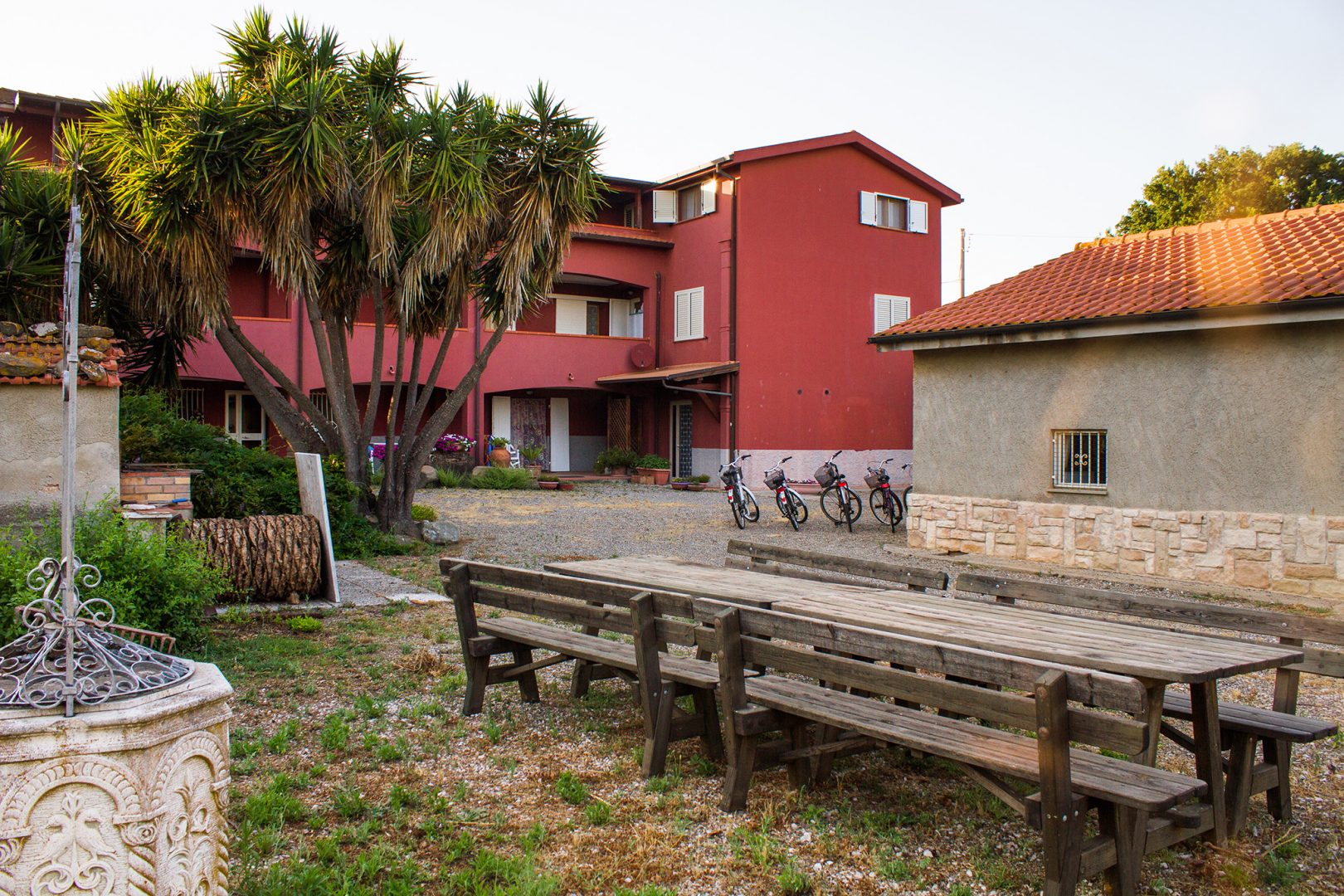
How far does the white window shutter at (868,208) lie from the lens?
25.2 meters

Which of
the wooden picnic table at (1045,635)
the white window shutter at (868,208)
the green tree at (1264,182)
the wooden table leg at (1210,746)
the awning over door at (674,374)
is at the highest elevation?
the green tree at (1264,182)

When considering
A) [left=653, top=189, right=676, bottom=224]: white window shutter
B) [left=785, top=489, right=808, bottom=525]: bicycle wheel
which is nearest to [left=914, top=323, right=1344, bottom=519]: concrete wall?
[left=785, top=489, right=808, bottom=525]: bicycle wheel

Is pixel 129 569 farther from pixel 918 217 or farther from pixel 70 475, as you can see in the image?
pixel 918 217

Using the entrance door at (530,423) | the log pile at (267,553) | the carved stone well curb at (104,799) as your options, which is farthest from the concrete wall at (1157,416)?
the entrance door at (530,423)

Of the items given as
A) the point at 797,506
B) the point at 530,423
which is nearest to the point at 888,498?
the point at 797,506

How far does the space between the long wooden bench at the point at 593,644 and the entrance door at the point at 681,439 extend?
64.3 feet

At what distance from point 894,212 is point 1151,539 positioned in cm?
1688

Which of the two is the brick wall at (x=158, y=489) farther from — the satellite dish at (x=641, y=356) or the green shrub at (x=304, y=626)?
the satellite dish at (x=641, y=356)

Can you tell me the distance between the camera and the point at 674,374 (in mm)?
23281

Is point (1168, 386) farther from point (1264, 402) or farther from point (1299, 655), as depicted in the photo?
point (1299, 655)

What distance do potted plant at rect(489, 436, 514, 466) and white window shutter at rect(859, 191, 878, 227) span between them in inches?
398

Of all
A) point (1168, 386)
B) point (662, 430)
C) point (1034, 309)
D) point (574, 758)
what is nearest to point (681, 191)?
point (662, 430)

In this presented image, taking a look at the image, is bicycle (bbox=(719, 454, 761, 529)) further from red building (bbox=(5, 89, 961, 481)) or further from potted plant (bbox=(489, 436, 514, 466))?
potted plant (bbox=(489, 436, 514, 466))

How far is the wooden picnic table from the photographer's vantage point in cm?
357
